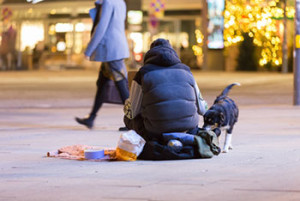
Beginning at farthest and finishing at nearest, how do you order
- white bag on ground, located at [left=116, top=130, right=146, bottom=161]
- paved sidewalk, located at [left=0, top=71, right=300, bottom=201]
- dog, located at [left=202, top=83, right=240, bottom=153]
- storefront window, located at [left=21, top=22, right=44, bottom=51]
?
1. storefront window, located at [left=21, top=22, right=44, bottom=51]
2. dog, located at [left=202, top=83, right=240, bottom=153]
3. white bag on ground, located at [left=116, top=130, right=146, bottom=161]
4. paved sidewalk, located at [left=0, top=71, right=300, bottom=201]

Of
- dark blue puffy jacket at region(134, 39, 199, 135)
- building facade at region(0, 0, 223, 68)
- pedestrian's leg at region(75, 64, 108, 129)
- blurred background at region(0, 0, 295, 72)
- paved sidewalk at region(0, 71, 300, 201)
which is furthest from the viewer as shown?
building facade at region(0, 0, 223, 68)

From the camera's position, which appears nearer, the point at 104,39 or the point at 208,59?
the point at 104,39

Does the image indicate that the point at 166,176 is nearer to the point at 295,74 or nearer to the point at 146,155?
the point at 146,155

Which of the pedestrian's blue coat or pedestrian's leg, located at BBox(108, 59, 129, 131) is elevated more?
the pedestrian's blue coat

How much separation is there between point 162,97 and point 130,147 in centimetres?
61

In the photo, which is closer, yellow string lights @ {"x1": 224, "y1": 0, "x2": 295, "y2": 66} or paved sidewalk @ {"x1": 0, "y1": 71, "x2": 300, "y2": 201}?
paved sidewalk @ {"x1": 0, "y1": 71, "x2": 300, "y2": 201}

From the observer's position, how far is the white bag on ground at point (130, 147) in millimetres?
8086

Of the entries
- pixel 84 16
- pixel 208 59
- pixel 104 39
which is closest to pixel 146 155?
pixel 104 39

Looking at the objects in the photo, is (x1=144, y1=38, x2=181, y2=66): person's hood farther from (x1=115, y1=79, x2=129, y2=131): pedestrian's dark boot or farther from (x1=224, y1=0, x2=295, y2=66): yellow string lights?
(x1=224, y1=0, x2=295, y2=66): yellow string lights

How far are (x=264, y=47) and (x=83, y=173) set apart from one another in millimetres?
26220

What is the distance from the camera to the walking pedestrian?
36.3ft

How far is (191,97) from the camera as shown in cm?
842

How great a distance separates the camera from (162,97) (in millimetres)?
8281

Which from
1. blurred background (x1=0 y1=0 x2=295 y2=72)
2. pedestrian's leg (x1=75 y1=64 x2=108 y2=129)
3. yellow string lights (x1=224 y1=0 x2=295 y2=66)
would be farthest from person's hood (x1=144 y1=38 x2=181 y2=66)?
yellow string lights (x1=224 y1=0 x2=295 y2=66)
